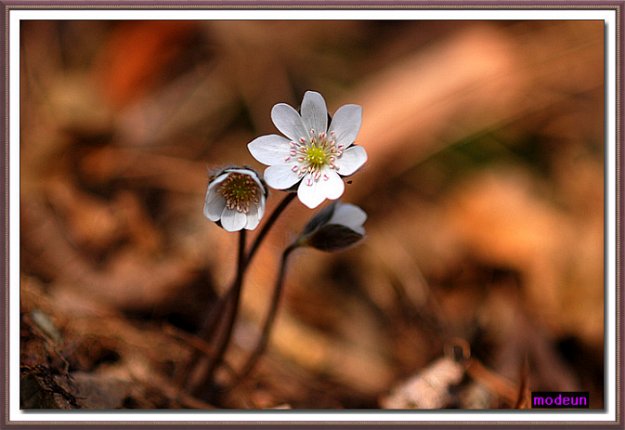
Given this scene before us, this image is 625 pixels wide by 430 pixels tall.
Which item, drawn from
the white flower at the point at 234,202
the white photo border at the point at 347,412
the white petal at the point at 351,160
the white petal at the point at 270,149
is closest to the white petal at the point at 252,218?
the white flower at the point at 234,202

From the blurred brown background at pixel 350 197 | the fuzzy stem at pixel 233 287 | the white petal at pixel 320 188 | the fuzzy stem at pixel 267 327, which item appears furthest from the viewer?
the blurred brown background at pixel 350 197

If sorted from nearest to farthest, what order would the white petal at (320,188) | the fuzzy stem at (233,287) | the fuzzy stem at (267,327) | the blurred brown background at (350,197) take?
the white petal at (320,188) < the fuzzy stem at (233,287) < the fuzzy stem at (267,327) < the blurred brown background at (350,197)

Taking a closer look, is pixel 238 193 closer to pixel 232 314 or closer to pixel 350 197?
pixel 232 314

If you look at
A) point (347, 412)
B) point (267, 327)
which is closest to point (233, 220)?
point (267, 327)

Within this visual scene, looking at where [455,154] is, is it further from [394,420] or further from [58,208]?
[58,208]

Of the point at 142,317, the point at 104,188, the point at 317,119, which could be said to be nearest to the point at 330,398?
the point at 142,317

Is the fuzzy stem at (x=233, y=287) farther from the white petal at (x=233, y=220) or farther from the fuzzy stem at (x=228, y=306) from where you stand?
the white petal at (x=233, y=220)

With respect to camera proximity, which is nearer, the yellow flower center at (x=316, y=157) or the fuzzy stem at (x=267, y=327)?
the yellow flower center at (x=316, y=157)
